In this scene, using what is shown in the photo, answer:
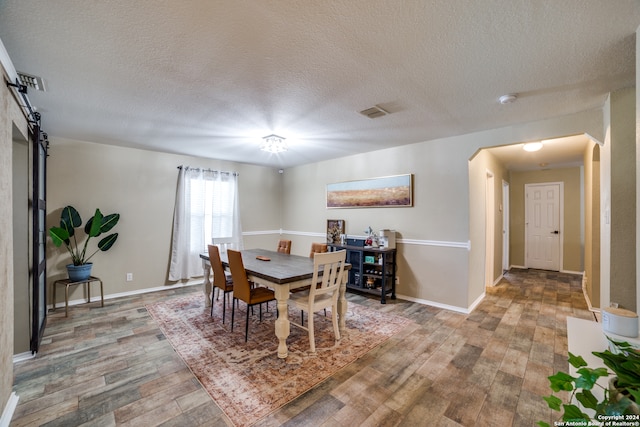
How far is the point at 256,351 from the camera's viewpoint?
2584 millimetres

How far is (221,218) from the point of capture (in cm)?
532

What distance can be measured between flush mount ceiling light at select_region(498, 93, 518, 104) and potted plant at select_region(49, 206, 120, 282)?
5114 mm

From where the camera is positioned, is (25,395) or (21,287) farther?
(21,287)

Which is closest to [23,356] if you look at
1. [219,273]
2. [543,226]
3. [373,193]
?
[219,273]

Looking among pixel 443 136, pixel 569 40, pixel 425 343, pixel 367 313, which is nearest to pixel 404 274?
pixel 367 313

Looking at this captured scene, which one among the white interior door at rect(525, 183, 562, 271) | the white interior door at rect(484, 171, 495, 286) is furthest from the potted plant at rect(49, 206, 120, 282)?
the white interior door at rect(525, 183, 562, 271)

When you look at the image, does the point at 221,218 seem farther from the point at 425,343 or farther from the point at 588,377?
the point at 588,377

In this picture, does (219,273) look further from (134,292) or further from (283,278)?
(134,292)

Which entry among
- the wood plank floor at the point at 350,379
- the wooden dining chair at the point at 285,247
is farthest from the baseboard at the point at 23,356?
the wooden dining chair at the point at 285,247

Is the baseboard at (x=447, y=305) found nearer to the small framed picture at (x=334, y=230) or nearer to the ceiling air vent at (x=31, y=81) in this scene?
the small framed picture at (x=334, y=230)

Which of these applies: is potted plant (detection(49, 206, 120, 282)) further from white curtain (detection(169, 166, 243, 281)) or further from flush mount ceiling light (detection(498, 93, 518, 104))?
flush mount ceiling light (detection(498, 93, 518, 104))

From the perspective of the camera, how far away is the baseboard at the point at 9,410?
1647mm

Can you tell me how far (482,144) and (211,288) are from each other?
4.21 meters

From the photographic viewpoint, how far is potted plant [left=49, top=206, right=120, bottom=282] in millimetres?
3498
